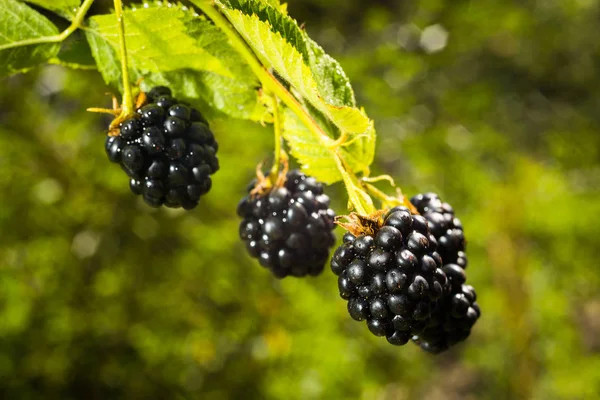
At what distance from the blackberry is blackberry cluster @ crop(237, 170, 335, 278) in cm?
21

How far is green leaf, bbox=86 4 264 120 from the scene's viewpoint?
697mm

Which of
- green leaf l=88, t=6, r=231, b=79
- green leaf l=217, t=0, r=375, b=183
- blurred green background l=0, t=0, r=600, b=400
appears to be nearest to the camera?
green leaf l=217, t=0, r=375, b=183

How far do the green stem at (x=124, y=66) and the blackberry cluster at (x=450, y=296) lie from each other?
1.55 ft

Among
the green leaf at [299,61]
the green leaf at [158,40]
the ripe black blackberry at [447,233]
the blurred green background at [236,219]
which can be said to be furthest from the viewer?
the blurred green background at [236,219]

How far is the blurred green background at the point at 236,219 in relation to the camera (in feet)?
8.71

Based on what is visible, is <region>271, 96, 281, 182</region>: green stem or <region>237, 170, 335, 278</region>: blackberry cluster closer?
<region>271, 96, 281, 182</region>: green stem

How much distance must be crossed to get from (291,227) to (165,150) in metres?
0.24

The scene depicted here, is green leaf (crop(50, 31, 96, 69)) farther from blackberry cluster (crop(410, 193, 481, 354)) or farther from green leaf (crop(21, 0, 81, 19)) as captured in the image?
blackberry cluster (crop(410, 193, 481, 354))

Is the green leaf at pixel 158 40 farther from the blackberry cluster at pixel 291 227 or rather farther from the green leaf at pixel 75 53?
the blackberry cluster at pixel 291 227

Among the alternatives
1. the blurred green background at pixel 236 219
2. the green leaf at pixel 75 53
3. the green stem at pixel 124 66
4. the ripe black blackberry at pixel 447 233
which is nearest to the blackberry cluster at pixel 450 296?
the ripe black blackberry at pixel 447 233

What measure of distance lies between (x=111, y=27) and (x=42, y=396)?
2.69 meters

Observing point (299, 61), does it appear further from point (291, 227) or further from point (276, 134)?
point (291, 227)

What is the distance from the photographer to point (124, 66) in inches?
26.5

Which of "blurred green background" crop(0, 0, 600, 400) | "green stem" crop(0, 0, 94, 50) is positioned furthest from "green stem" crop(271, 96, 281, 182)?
"blurred green background" crop(0, 0, 600, 400)
